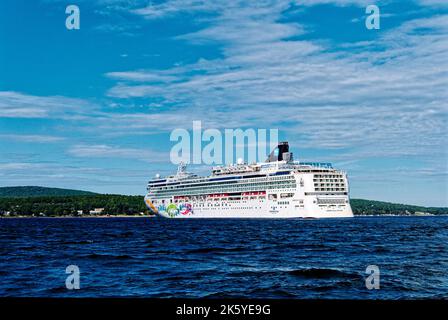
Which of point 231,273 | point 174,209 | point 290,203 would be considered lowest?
point 231,273

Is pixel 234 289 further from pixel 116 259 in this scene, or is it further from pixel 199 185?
pixel 199 185

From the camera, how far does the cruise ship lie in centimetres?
12162

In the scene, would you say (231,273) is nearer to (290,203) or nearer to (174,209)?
(290,203)

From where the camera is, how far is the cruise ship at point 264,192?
4788 inches

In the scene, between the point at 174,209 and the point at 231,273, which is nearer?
the point at 231,273

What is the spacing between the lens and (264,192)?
12962cm

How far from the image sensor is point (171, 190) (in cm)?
16438

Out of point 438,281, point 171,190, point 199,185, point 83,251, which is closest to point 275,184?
point 199,185

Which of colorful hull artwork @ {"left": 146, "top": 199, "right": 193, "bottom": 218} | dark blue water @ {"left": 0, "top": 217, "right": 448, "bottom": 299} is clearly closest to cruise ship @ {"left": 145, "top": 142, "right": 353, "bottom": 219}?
colorful hull artwork @ {"left": 146, "top": 199, "right": 193, "bottom": 218}

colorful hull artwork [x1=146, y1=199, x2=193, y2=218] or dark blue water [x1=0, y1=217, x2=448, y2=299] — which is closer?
dark blue water [x1=0, y1=217, x2=448, y2=299]

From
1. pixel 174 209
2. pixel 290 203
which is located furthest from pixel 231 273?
pixel 174 209

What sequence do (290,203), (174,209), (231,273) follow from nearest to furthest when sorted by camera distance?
(231,273)
(290,203)
(174,209)

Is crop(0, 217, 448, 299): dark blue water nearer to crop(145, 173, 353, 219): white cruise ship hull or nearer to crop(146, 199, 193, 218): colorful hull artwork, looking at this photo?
crop(145, 173, 353, 219): white cruise ship hull

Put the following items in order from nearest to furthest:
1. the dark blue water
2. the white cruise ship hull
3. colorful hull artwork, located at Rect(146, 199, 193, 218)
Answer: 1. the dark blue water
2. the white cruise ship hull
3. colorful hull artwork, located at Rect(146, 199, 193, 218)
